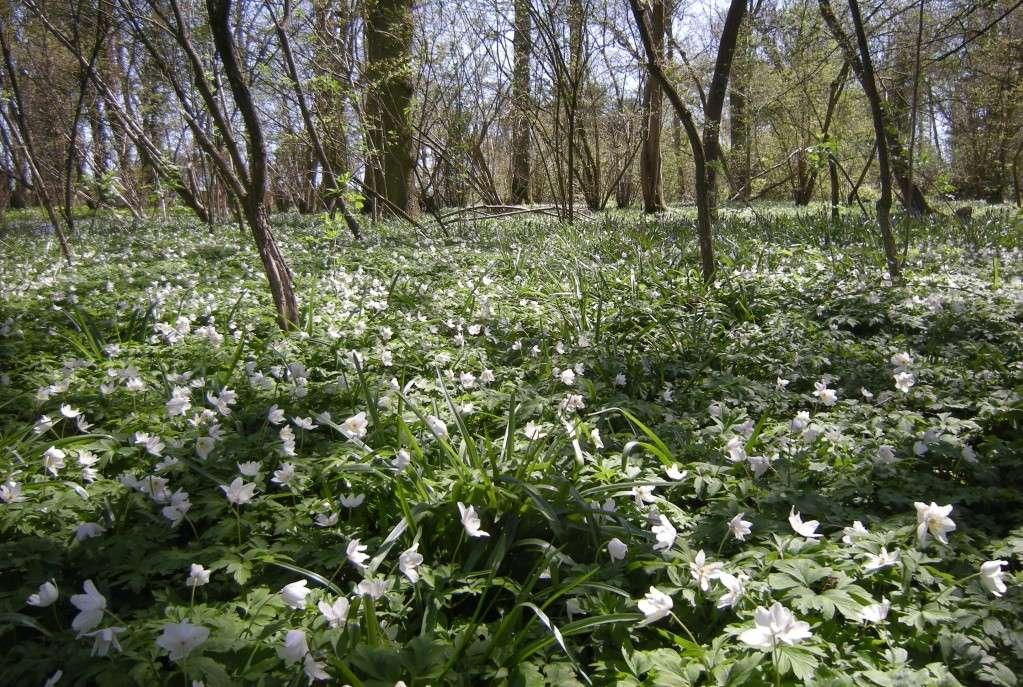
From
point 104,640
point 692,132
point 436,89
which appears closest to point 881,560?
point 104,640

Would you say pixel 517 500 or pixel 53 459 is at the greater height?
pixel 53 459

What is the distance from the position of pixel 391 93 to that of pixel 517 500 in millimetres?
11517

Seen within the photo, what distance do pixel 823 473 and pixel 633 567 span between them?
3.31 ft

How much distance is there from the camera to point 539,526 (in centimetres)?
207

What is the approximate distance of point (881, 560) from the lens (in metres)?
1.73

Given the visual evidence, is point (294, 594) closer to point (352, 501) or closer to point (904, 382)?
point (352, 501)

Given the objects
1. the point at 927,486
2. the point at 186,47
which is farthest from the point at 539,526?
the point at 186,47

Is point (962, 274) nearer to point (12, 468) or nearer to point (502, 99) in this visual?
point (12, 468)

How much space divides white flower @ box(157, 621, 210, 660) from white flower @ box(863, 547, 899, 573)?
1.61 m

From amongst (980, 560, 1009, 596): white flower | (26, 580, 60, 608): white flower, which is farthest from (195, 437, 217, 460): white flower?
(980, 560, 1009, 596): white flower

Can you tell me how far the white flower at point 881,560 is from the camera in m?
1.70

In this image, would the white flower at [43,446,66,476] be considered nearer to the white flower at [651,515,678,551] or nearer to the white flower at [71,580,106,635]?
the white flower at [71,580,106,635]

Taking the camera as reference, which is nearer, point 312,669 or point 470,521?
point 312,669

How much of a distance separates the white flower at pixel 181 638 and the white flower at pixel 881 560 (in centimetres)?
161
